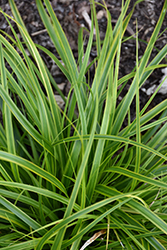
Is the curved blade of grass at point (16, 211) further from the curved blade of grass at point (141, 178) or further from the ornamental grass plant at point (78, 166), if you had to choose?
the curved blade of grass at point (141, 178)

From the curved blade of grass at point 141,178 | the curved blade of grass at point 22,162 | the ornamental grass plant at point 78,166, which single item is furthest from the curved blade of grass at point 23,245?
the curved blade of grass at point 141,178

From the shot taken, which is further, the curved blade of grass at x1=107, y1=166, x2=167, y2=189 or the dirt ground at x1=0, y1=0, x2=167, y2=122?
the dirt ground at x1=0, y1=0, x2=167, y2=122

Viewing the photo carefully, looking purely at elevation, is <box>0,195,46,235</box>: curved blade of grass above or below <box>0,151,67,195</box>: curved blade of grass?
below

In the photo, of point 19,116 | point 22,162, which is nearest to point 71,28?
point 19,116

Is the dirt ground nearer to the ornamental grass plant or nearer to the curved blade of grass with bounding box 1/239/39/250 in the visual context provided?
the ornamental grass plant

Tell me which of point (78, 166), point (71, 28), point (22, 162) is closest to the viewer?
point (22, 162)

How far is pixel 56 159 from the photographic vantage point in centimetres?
67

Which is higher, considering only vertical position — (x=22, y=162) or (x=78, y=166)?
(x=22, y=162)

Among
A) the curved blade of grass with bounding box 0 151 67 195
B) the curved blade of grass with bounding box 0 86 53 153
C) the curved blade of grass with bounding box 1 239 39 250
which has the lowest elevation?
the curved blade of grass with bounding box 1 239 39 250

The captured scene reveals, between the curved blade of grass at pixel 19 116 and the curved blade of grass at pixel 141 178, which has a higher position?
the curved blade of grass at pixel 19 116

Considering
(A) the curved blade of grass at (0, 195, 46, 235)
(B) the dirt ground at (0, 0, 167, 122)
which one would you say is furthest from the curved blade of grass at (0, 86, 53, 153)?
(B) the dirt ground at (0, 0, 167, 122)

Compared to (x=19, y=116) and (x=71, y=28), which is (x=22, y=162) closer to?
(x=19, y=116)

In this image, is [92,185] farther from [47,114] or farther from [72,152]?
[47,114]

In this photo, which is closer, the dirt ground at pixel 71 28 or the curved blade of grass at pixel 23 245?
the curved blade of grass at pixel 23 245
